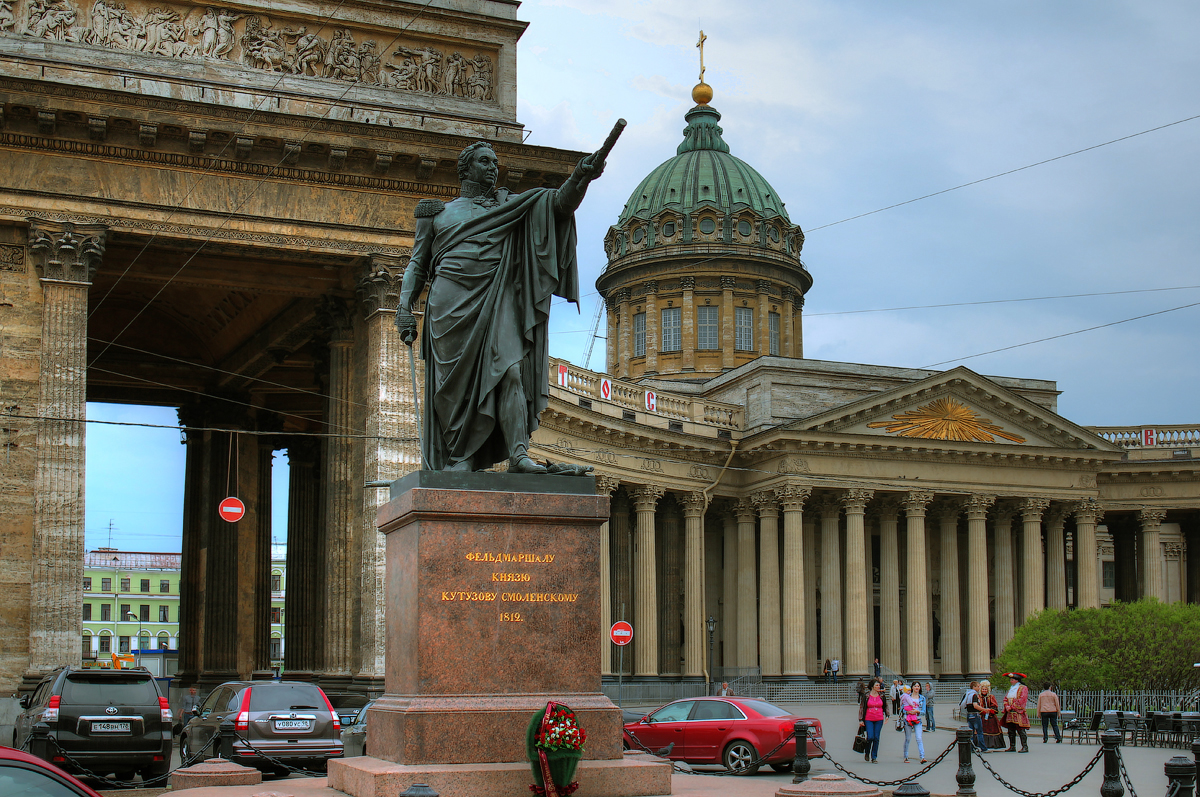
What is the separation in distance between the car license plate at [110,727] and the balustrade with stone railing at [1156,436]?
52.6 metres

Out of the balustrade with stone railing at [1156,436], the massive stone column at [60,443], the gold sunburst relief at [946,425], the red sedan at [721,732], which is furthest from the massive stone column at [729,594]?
the massive stone column at [60,443]

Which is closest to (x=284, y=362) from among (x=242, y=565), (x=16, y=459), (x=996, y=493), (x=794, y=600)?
(x=242, y=565)

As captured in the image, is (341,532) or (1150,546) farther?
(1150,546)

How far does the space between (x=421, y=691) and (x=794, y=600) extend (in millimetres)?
44191

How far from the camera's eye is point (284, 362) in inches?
1379

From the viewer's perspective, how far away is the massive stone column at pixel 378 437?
2472 centimetres

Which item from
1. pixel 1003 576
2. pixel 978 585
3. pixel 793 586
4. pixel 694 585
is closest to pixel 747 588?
pixel 793 586

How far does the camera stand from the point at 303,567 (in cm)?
3528

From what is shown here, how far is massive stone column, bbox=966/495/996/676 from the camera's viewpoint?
55312 mm

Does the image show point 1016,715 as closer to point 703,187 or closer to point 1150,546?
point 1150,546

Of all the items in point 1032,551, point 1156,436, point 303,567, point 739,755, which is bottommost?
point 739,755

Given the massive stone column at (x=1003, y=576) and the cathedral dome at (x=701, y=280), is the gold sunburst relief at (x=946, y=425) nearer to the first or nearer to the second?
the massive stone column at (x=1003, y=576)

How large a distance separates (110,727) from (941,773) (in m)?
13.2

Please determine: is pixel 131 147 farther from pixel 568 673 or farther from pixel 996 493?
pixel 996 493
